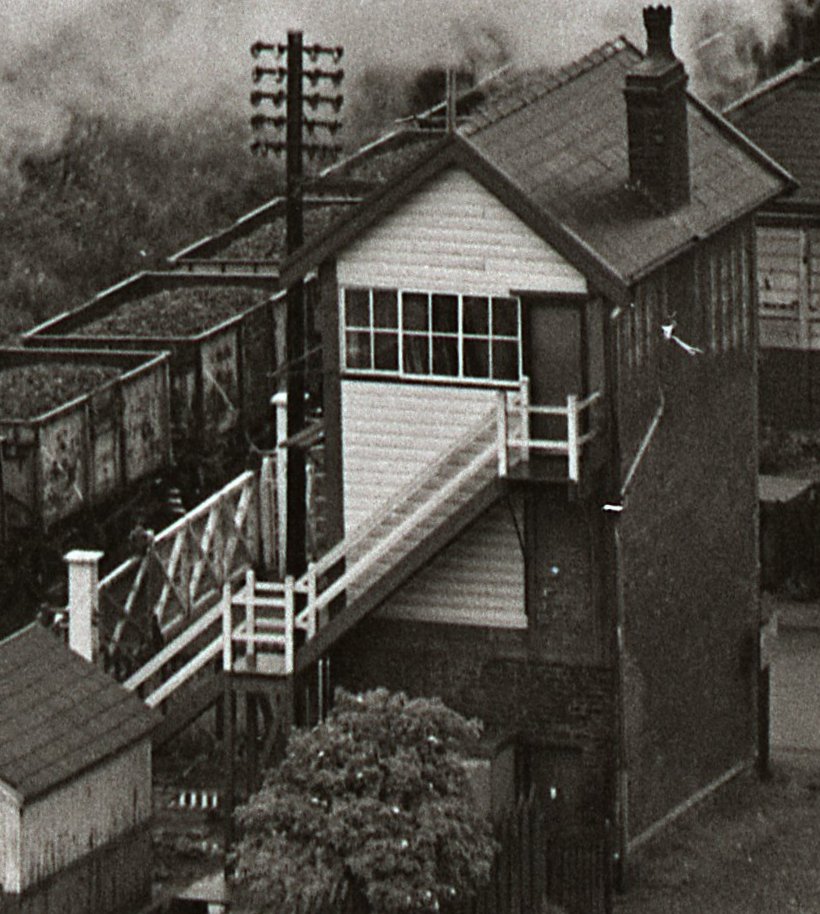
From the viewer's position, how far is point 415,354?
120ft

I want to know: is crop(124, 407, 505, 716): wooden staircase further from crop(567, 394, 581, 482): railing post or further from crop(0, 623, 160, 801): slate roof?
crop(0, 623, 160, 801): slate roof

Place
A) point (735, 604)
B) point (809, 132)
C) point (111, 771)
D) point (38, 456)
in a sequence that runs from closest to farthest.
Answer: point (111, 771) → point (735, 604) → point (38, 456) → point (809, 132)

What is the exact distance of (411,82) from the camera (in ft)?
264

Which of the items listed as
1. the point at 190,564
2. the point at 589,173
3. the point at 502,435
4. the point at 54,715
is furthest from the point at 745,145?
the point at 54,715

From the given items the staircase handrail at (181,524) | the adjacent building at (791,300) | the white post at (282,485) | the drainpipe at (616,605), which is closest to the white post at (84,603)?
the staircase handrail at (181,524)

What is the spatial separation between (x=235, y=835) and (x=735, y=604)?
263 inches

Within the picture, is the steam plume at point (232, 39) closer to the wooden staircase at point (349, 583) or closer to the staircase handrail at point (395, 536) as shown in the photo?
the wooden staircase at point (349, 583)

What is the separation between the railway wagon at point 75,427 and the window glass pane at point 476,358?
27.1 feet

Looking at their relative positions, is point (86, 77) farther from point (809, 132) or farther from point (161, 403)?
point (161, 403)

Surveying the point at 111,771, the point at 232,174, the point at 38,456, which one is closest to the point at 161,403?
the point at 38,456

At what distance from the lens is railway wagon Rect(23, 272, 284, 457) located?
47969 mm

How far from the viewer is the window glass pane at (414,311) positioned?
36375mm

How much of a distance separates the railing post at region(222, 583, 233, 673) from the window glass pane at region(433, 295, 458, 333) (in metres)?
3.34

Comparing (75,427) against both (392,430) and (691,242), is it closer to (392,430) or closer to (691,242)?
(392,430)
